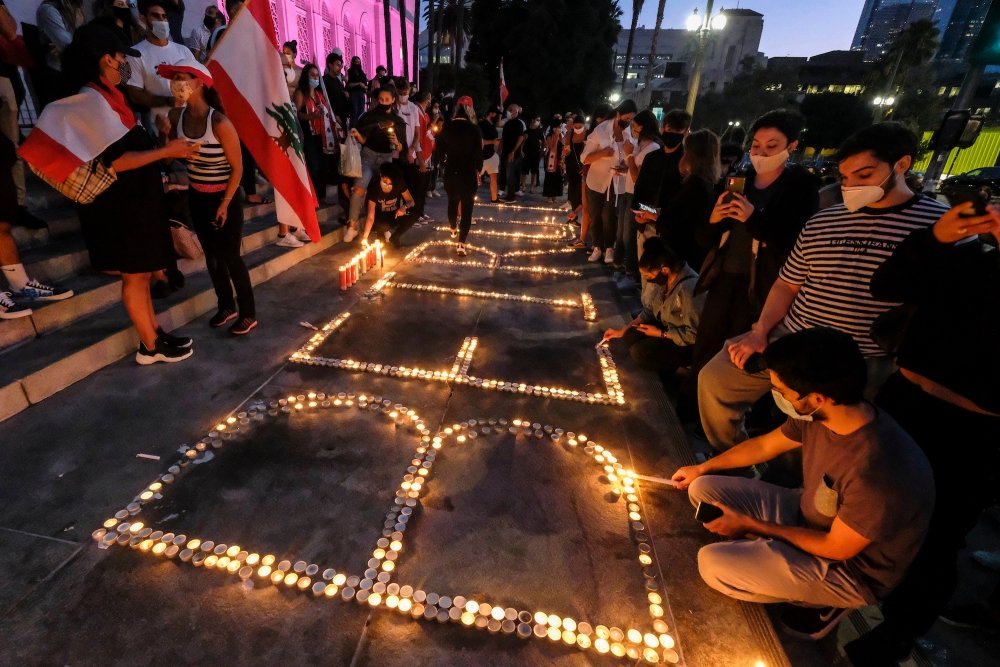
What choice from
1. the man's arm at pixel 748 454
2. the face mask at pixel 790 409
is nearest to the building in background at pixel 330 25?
the man's arm at pixel 748 454

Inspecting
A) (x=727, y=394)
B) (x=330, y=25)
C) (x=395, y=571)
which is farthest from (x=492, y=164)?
(x=330, y=25)

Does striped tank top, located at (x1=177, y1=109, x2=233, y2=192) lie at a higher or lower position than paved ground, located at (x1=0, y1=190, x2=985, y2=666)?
higher

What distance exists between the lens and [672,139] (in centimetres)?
485

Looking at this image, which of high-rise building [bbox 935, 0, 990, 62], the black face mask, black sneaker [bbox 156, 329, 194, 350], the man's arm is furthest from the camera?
high-rise building [bbox 935, 0, 990, 62]

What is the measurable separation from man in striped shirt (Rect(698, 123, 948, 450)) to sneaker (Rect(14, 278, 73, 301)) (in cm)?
456

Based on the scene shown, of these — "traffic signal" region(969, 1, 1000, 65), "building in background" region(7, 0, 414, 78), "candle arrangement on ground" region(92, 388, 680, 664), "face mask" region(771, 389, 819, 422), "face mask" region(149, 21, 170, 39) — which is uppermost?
"building in background" region(7, 0, 414, 78)

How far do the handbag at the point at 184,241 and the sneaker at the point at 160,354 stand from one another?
1.22 m

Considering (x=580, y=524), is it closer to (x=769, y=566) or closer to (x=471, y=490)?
(x=471, y=490)

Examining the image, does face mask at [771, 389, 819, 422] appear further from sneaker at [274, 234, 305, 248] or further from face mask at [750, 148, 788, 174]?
sneaker at [274, 234, 305, 248]

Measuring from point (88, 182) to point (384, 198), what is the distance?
158 inches

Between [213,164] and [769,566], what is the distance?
4.17 m

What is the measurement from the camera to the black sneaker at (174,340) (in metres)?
3.60

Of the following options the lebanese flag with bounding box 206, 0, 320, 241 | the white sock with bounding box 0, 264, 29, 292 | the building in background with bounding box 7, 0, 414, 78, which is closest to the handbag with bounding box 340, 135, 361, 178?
the lebanese flag with bounding box 206, 0, 320, 241

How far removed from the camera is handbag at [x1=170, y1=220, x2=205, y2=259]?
4.38 metres
